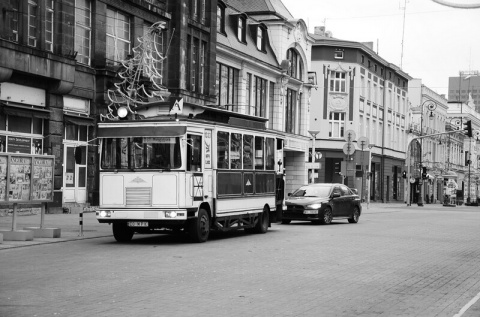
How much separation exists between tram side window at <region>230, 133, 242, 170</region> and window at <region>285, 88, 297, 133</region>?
36011 mm

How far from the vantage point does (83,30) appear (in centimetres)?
3319

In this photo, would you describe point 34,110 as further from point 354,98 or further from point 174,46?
point 354,98

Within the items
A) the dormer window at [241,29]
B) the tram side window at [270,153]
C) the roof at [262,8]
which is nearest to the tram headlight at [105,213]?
the tram side window at [270,153]

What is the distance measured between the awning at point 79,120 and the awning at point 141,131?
468 inches

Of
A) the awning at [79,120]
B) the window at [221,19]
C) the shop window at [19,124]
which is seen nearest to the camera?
the shop window at [19,124]

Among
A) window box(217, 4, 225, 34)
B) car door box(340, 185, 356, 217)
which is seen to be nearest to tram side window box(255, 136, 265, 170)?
car door box(340, 185, 356, 217)

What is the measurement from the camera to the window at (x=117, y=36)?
3519 cm

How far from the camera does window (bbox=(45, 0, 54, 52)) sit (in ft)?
99.7

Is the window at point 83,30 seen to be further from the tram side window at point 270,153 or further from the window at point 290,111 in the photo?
the window at point 290,111

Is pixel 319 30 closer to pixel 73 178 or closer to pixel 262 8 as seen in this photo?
pixel 262 8

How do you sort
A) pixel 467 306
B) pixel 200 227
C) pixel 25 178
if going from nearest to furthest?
pixel 467 306
pixel 25 178
pixel 200 227

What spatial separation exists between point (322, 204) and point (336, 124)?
45303 millimetres

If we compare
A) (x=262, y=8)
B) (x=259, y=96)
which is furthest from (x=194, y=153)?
(x=262, y=8)

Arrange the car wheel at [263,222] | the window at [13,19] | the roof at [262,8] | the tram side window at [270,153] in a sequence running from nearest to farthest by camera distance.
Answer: the car wheel at [263,222] < the tram side window at [270,153] < the window at [13,19] < the roof at [262,8]
